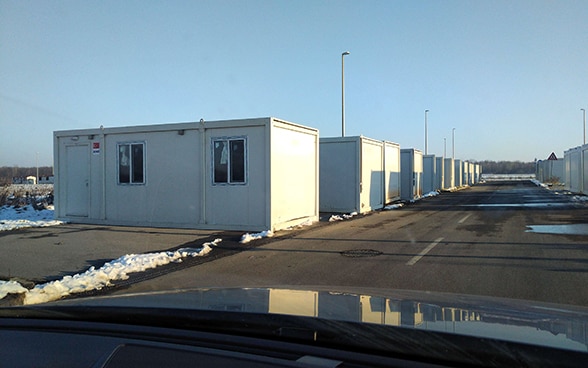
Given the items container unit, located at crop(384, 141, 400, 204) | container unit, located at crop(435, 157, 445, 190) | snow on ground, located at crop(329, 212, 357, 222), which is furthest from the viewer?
container unit, located at crop(435, 157, 445, 190)

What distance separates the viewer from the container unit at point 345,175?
21.1 m

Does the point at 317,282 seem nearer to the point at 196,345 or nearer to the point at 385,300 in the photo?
the point at 385,300

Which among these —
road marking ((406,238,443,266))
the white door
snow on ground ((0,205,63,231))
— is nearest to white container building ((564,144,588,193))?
road marking ((406,238,443,266))

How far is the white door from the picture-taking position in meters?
17.2

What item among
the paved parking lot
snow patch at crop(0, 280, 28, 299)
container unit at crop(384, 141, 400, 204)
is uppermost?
container unit at crop(384, 141, 400, 204)

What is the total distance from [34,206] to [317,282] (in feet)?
68.1

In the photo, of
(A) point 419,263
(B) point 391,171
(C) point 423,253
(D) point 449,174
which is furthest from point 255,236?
(D) point 449,174

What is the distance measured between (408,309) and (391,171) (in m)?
25.0

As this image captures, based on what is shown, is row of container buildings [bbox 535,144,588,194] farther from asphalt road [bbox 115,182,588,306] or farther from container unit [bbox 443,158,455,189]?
asphalt road [bbox 115,182,588,306]

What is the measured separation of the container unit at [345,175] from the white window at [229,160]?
767 centimetres

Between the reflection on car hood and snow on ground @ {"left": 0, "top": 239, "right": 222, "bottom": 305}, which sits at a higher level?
the reflection on car hood

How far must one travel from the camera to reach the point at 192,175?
1520 centimetres

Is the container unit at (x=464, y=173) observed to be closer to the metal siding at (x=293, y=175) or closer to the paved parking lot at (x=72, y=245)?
the metal siding at (x=293, y=175)

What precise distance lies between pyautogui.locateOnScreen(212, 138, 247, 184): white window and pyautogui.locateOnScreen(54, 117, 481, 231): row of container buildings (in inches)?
1.3
